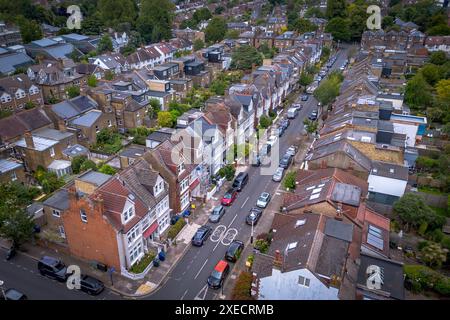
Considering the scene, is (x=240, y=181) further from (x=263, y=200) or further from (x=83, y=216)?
(x=83, y=216)

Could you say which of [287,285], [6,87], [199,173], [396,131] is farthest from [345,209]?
[6,87]

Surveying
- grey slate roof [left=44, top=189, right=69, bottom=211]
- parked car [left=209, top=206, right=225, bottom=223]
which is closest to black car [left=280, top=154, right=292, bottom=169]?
parked car [left=209, top=206, right=225, bottom=223]

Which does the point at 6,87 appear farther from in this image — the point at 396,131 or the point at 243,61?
the point at 396,131

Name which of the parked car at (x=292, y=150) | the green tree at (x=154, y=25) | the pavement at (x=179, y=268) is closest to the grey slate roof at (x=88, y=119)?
the pavement at (x=179, y=268)

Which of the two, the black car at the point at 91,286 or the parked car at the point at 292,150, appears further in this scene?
the parked car at the point at 292,150

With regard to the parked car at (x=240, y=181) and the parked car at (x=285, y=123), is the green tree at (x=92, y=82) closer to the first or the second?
the parked car at (x=285, y=123)

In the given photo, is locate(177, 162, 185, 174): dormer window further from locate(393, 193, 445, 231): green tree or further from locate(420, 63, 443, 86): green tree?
locate(420, 63, 443, 86): green tree
